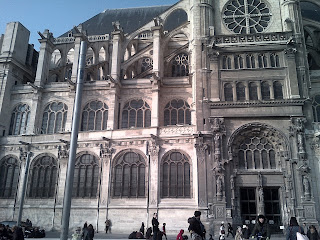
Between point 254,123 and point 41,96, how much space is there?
18.4 m

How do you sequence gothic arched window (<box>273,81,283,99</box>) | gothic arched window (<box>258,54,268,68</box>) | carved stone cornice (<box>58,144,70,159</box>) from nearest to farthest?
gothic arched window (<box>273,81,283,99</box>), gothic arched window (<box>258,54,268,68</box>), carved stone cornice (<box>58,144,70,159</box>)

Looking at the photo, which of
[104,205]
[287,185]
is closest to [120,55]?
[104,205]

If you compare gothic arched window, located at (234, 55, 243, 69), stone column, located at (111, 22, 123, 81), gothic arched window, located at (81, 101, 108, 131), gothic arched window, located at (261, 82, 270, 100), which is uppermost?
stone column, located at (111, 22, 123, 81)

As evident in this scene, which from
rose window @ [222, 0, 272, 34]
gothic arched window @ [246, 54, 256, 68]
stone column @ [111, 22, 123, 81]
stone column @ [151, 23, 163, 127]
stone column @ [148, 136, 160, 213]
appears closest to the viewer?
stone column @ [148, 136, 160, 213]

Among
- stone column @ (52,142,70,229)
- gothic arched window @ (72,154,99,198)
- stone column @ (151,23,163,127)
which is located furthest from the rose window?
stone column @ (52,142,70,229)

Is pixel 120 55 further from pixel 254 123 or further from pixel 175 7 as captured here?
pixel 254 123

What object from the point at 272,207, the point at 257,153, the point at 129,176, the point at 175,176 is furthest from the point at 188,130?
the point at 272,207

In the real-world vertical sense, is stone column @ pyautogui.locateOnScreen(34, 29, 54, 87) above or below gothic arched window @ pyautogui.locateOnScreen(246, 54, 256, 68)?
above

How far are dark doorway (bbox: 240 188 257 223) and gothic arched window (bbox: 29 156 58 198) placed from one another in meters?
14.4

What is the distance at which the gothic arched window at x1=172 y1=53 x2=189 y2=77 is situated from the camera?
101 feet

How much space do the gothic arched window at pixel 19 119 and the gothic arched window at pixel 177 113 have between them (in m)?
12.6

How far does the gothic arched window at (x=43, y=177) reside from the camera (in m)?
25.3

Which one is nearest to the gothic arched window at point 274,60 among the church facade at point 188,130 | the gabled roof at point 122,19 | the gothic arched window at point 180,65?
the church facade at point 188,130

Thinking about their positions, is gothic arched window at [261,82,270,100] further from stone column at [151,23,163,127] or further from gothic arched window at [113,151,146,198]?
gothic arched window at [113,151,146,198]
